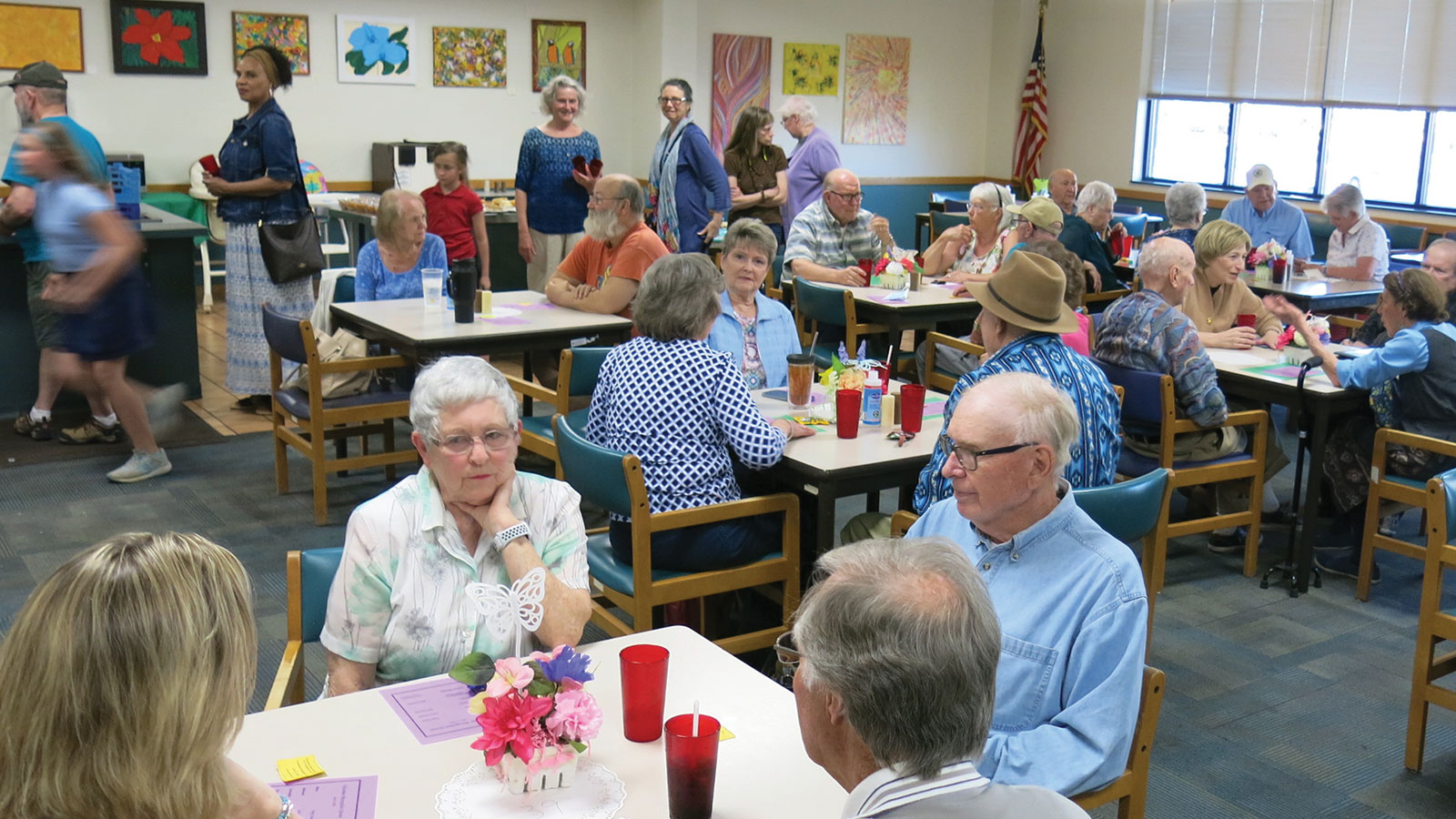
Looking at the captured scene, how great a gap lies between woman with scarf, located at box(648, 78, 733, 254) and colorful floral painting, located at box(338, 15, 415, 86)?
11.8 feet

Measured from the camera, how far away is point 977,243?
688 cm

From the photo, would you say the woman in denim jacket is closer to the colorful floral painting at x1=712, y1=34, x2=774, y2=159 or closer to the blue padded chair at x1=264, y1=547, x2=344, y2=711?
the blue padded chair at x1=264, y1=547, x2=344, y2=711

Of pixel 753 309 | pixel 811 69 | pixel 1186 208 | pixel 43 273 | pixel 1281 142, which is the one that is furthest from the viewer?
pixel 811 69

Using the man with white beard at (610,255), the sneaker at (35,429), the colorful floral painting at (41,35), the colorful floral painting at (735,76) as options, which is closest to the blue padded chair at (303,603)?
the man with white beard at (610,255)

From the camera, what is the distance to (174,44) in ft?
30.9

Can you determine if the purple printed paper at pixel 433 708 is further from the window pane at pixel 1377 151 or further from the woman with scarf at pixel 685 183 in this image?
the window pane at pixel 1377 151

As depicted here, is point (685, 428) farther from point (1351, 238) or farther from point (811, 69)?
point (811, 69)

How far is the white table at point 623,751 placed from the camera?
1821 millimetres

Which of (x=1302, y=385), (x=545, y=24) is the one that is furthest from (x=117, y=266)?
(x=545, y=24)

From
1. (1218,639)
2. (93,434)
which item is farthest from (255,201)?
(1218,639)

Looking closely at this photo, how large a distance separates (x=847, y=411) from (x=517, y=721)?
2063 millimetres

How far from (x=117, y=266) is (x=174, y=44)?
5.05m

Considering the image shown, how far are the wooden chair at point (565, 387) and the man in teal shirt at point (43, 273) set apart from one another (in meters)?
2.42

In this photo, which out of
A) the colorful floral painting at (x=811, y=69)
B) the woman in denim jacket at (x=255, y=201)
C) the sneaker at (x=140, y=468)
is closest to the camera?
the sneaker at (x=140, y=468)
